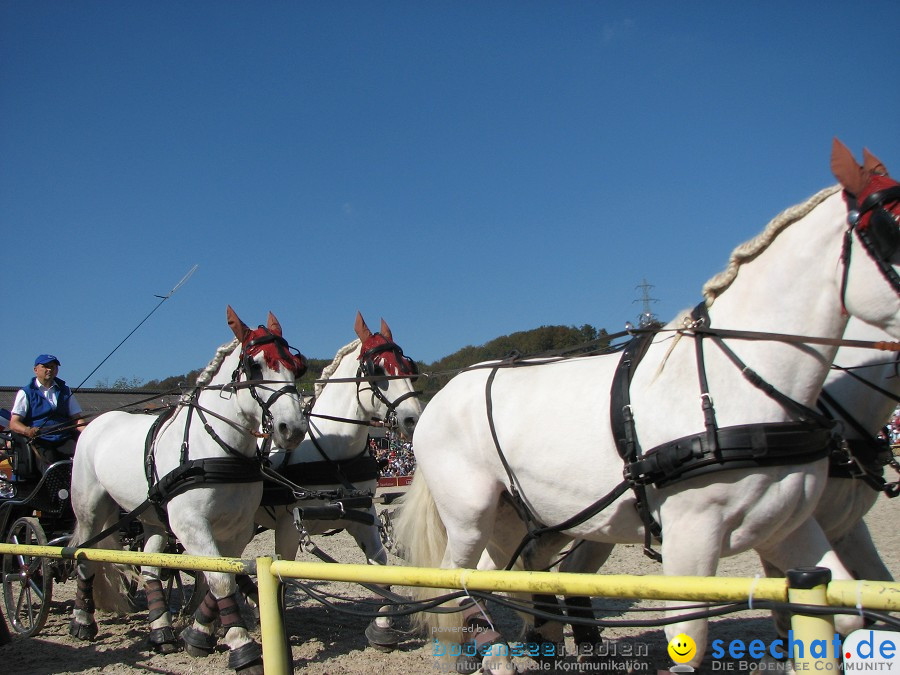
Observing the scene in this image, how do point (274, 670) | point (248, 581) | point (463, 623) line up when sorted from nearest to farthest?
1. point (274, 670)
2. point (463, 623)
3. point (248, 581)

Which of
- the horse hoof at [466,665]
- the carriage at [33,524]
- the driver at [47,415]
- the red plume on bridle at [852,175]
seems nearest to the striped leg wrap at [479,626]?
the horse hoof at [466,665]

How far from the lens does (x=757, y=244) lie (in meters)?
2.97

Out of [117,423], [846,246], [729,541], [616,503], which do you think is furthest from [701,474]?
[117,423]

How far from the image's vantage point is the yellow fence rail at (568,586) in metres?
1.57

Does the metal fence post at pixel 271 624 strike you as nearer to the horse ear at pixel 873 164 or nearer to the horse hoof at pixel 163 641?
the horse ear at pixel 873 164

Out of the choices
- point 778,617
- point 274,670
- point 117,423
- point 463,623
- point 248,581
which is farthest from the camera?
point 117,423

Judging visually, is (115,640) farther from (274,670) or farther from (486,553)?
(274,670)

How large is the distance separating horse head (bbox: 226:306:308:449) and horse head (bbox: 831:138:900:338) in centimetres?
341

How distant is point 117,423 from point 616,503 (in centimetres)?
474

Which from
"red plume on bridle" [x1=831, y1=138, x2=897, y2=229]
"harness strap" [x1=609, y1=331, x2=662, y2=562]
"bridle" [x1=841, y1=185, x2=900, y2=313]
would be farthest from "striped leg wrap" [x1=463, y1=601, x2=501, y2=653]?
"red plume on bridle" [x1=831, y1=138, x2=897, y2=229]

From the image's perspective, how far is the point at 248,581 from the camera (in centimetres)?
564

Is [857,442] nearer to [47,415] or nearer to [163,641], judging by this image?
[163,641]

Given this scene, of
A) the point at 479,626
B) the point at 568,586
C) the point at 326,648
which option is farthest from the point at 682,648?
the point at 326,648

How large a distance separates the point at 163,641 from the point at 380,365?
8.77 feet
